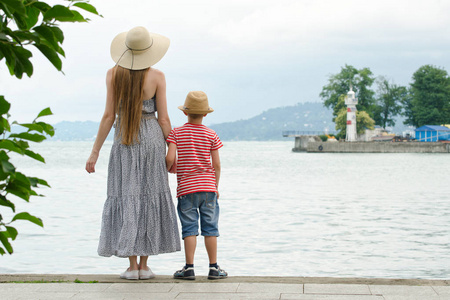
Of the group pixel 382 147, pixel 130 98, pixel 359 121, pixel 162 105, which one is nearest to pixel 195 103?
pixel 162 105

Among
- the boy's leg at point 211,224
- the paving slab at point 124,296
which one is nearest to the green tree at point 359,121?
the boy's leg at point 211,224

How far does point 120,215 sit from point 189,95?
105 centimetres

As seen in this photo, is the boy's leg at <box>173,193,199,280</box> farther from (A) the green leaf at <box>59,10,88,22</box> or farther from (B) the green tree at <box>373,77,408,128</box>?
(B) the green tree at <box>373,77,408,128</box>

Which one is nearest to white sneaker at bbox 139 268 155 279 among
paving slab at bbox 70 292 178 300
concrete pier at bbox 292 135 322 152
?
paving slab at bbox 70 292 178 300

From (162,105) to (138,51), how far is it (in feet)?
1.47

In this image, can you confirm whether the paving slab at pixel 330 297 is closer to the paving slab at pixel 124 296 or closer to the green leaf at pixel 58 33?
the paving slab at pixel 124 296

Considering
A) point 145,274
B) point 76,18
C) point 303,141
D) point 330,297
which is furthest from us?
point 303,141

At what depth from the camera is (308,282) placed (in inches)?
201

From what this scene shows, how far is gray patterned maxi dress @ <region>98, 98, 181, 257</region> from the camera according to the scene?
515 cm

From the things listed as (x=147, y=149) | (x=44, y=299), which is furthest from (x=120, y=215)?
(x=44, y=299)

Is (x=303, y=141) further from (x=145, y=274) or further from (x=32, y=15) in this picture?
(x=32, y=15)

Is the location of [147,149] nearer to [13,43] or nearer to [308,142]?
[13,43]

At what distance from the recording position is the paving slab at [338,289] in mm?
4675

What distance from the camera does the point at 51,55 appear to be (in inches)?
65.0
